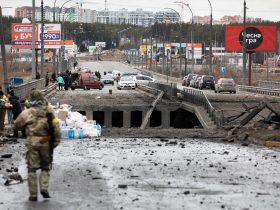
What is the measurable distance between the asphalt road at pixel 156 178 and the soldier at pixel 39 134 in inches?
22.0

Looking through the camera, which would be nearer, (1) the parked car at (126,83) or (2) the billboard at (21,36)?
(1) the parked car at (126,83)

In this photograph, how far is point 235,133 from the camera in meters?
28.3

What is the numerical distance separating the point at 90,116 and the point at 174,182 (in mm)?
32467

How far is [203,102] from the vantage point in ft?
139

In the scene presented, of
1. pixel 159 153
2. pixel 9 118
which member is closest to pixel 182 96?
pixel 9 118

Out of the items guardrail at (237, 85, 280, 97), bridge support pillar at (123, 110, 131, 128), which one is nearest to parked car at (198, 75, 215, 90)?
guardrail at (237, 85, 280, 97)

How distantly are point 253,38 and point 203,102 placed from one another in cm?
6358

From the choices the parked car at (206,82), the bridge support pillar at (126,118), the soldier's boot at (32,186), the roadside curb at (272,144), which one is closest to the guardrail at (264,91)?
the parked car at (206,82)

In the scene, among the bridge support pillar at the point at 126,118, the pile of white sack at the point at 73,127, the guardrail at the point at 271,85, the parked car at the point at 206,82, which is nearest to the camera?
the pile of white sack at the point at 73,127

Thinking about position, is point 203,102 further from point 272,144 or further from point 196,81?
point 196,81

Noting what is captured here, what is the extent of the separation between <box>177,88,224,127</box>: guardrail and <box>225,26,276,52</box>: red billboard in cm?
5203

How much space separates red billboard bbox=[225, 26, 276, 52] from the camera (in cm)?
10462

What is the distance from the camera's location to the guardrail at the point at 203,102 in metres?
33.3

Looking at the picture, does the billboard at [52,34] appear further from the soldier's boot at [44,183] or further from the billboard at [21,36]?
the soldier's boot at [44,183]
